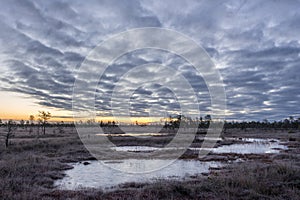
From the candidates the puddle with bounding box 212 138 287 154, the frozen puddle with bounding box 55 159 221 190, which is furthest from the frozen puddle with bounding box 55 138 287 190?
the puddle with bounding box 212 138 287 154

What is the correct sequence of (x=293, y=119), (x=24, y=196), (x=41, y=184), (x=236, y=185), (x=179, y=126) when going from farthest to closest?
(x=293, y=119)
(x=179, y=126)
(x=41, y=184)
(x=236, y=185)
(x=24, y=196)

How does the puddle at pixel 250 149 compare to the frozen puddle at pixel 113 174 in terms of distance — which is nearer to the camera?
the frozen puddle at pixel 113 174

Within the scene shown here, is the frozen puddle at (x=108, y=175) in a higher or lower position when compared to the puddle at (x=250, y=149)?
higher

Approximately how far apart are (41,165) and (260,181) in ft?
65.0

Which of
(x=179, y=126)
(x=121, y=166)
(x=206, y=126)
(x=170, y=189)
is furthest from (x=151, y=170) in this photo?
(x=206, y=126)

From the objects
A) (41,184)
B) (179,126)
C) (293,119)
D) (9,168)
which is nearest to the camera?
(41,184)

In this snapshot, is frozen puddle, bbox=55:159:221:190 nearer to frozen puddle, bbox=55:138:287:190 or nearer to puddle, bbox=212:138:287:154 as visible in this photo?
frozen puddle, bbox=55:138:287:190

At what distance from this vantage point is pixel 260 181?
16156mm

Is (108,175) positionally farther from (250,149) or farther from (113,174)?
(250,149)

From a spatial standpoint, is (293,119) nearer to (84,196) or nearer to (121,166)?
(121,166)

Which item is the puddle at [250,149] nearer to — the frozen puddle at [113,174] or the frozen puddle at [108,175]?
the frozen puddle at [113,174]

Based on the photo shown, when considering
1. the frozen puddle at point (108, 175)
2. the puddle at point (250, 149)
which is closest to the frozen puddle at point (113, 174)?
the frozen puddle at point (108, 175)

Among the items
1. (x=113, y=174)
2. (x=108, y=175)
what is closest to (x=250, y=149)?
(x=113, y=174)

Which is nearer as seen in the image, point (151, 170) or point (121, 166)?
point (151, 170)
